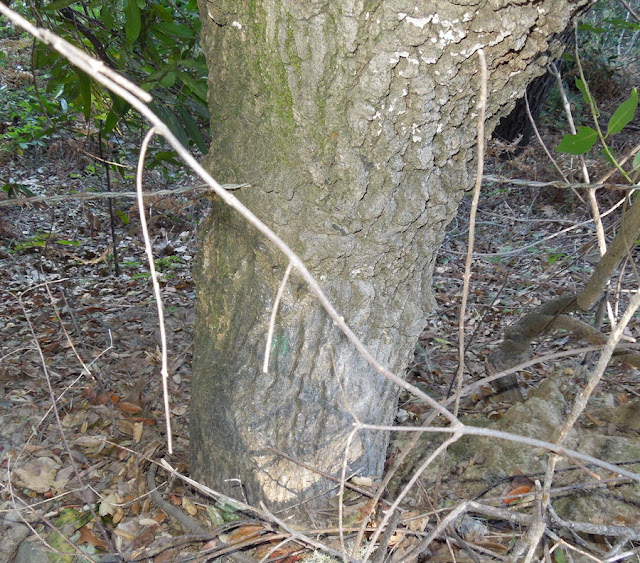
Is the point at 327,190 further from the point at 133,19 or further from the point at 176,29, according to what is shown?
the point at 176,29

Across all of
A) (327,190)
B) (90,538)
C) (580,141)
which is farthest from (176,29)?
(90,538)

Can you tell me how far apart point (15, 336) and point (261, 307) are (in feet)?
7.65

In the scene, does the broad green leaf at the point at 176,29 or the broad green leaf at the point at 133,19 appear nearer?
the broad green leaf at the point at 133,19

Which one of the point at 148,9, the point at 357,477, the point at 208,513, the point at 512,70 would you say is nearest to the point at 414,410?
the point at 357,477

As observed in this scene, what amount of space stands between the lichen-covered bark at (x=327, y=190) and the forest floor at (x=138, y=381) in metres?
0.20

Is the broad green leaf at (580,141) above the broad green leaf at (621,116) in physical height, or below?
below

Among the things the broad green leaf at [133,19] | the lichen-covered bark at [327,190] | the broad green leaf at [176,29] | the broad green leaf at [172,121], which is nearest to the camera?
the lichen-covered bark at [327,190]

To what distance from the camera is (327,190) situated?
131 cm

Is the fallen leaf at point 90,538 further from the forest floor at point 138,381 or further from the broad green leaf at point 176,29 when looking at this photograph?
the broad green leaf at point 176,29

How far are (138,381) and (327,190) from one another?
1504 millimetres

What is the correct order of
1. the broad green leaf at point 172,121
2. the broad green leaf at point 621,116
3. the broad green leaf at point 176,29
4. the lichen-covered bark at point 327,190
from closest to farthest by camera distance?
1. the lichen-covered bark at point 327,190
2. the broad green leaf at point 621,116
3. the broad green leaf at point 172,121
4. the broad green leaf at point 176,29

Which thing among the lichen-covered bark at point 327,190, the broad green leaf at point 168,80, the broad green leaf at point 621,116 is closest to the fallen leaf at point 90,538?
the lichen-covered bark at point 327,190

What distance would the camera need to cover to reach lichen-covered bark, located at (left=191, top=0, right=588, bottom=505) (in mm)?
1146

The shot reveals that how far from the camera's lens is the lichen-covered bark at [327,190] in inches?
45.1
